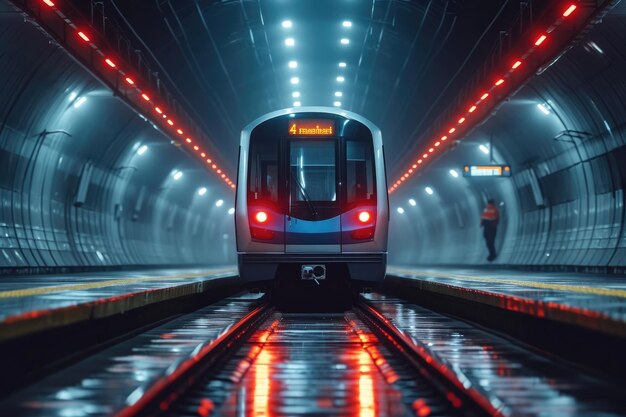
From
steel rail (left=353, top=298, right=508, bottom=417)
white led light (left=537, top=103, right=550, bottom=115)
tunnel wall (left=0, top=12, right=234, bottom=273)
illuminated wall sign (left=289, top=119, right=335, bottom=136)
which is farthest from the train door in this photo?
white led light (left=537, top=103, right=550, bottom=115)

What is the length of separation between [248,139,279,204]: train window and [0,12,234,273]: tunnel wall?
4412 mm

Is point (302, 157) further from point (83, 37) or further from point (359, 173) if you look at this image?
point (83, 37)

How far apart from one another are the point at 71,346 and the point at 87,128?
19.0m

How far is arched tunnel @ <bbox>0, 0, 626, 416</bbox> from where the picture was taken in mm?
10219

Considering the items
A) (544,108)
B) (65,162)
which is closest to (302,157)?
(544,108)

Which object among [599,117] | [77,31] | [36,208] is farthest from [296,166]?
→ [36,208]

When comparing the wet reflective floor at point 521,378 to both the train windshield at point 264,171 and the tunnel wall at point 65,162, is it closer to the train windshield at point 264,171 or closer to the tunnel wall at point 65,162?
the train windshield at point 264,171

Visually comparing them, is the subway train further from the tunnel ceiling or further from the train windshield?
the tunnel ceiling

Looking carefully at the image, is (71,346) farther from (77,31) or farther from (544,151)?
(544,151)

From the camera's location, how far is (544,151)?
30.4 metres

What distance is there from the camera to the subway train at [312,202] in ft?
52.1

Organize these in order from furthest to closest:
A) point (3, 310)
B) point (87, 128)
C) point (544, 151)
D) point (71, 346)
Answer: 1. point (544, 151)
2. point (87, 128)
3. point (71, 346)
4. point (3, 310)

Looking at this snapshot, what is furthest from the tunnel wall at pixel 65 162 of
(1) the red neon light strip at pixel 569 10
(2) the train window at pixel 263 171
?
(1) the red neon light strip at pixel 569 10

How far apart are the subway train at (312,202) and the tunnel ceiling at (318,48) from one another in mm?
5880
